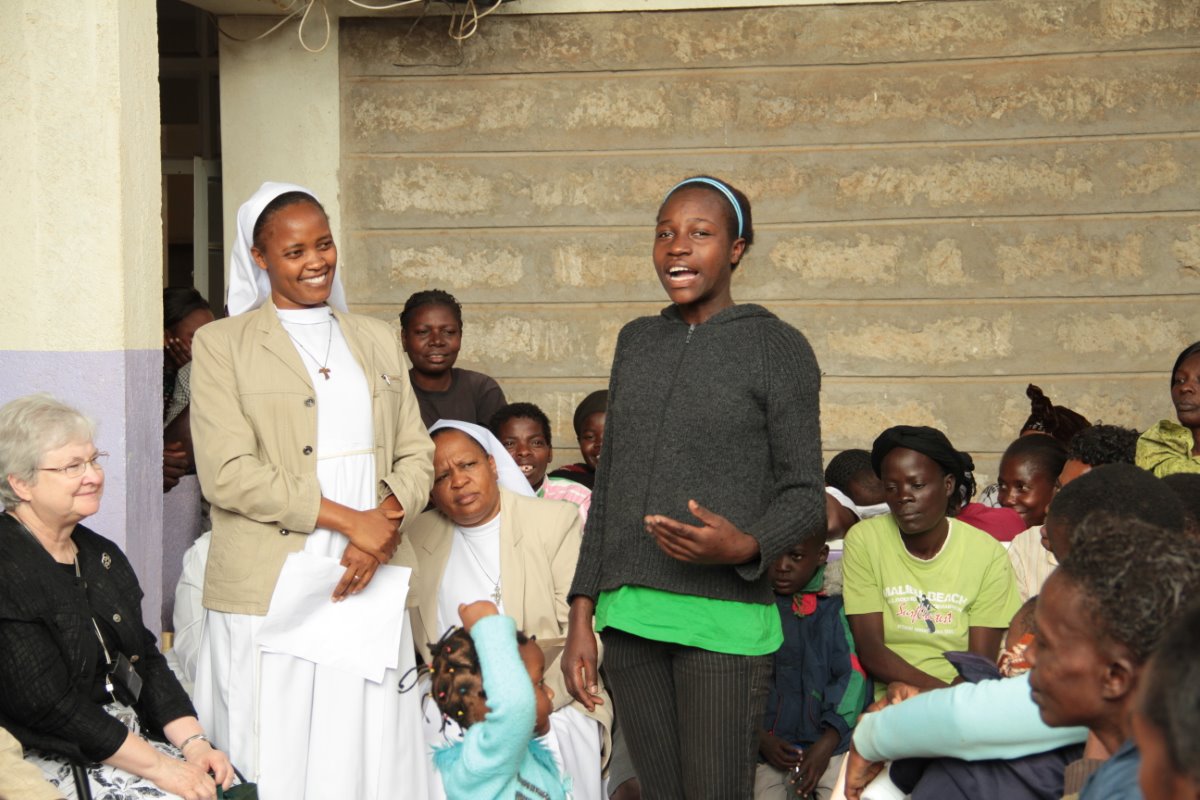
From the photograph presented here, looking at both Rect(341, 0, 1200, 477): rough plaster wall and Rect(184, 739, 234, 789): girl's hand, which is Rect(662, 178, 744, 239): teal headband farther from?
Rect(341, 0, 1200, 477): rough plaster wall

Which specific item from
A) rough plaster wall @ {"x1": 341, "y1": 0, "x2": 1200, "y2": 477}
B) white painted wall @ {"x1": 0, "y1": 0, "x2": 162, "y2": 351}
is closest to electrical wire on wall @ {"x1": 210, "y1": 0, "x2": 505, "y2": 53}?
rough plaster wall @ {"x1": 341, "y1": 0, "x2": 1200, "y2": 477}

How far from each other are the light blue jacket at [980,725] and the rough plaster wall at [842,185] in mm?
4490

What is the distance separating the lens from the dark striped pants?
287 centimetres

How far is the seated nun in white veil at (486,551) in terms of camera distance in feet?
14.2

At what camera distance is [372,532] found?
12.1 ft

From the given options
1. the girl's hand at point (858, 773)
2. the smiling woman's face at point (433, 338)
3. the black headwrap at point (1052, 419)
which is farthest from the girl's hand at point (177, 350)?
the black headwrap at point (1052, 419)

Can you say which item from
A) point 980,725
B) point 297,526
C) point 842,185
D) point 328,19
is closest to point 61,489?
point 297,526

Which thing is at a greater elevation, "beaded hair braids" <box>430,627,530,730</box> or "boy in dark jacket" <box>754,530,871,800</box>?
"beaded hair braids" <box>430,627,530,730</box>

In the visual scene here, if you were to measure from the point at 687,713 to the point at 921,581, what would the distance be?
150 cm

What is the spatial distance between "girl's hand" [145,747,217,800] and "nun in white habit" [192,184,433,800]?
311 mm

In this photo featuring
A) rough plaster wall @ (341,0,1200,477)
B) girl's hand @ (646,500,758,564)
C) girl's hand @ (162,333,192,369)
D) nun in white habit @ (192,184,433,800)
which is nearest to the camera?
girl's hand @ (646,500,758,564)

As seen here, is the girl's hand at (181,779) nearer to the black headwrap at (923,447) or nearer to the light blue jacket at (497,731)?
the light blue jacket at (497,731)

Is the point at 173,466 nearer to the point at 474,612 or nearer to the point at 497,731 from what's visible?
the point at 474,612

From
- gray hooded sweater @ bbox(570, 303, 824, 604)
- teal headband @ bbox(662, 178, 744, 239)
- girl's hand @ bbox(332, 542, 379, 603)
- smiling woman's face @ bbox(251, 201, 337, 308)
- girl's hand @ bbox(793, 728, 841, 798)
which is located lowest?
girl's hand @ bbox(793, 728, 841, 798)
